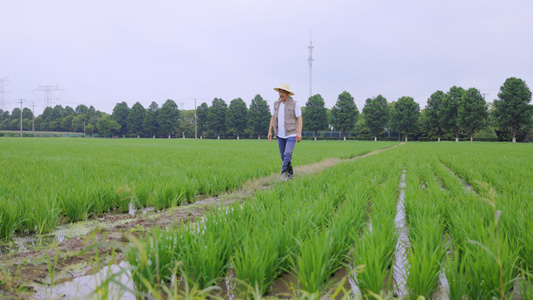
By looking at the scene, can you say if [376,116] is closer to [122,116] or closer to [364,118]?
[364,118]

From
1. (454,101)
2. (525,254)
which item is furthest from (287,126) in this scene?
(454,101)

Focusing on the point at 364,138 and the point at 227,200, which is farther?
the point at 364,138

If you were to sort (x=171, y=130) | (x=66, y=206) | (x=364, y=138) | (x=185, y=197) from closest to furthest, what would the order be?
(x=66, y=206), (x=185, y=197), (x=364, y=138), (x=171, y=130)

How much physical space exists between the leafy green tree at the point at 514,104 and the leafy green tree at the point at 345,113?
71.1 ft

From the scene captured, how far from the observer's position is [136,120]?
7538 cm

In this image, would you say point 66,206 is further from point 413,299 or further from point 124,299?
point 413,299

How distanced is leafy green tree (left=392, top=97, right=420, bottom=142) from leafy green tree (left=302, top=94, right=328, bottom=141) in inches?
494

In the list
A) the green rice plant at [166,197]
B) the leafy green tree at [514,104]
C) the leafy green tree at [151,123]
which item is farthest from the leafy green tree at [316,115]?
the green rice plant at [166,197]

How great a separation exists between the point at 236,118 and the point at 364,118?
1074 inches

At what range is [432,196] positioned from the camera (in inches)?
141

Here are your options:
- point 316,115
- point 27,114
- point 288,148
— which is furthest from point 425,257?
point 27,114

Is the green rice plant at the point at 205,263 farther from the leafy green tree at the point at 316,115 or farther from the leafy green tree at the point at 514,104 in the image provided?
the leafy green tree at the point at 316,115

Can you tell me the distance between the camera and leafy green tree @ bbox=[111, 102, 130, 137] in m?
77.8

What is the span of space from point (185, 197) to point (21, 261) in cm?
217
